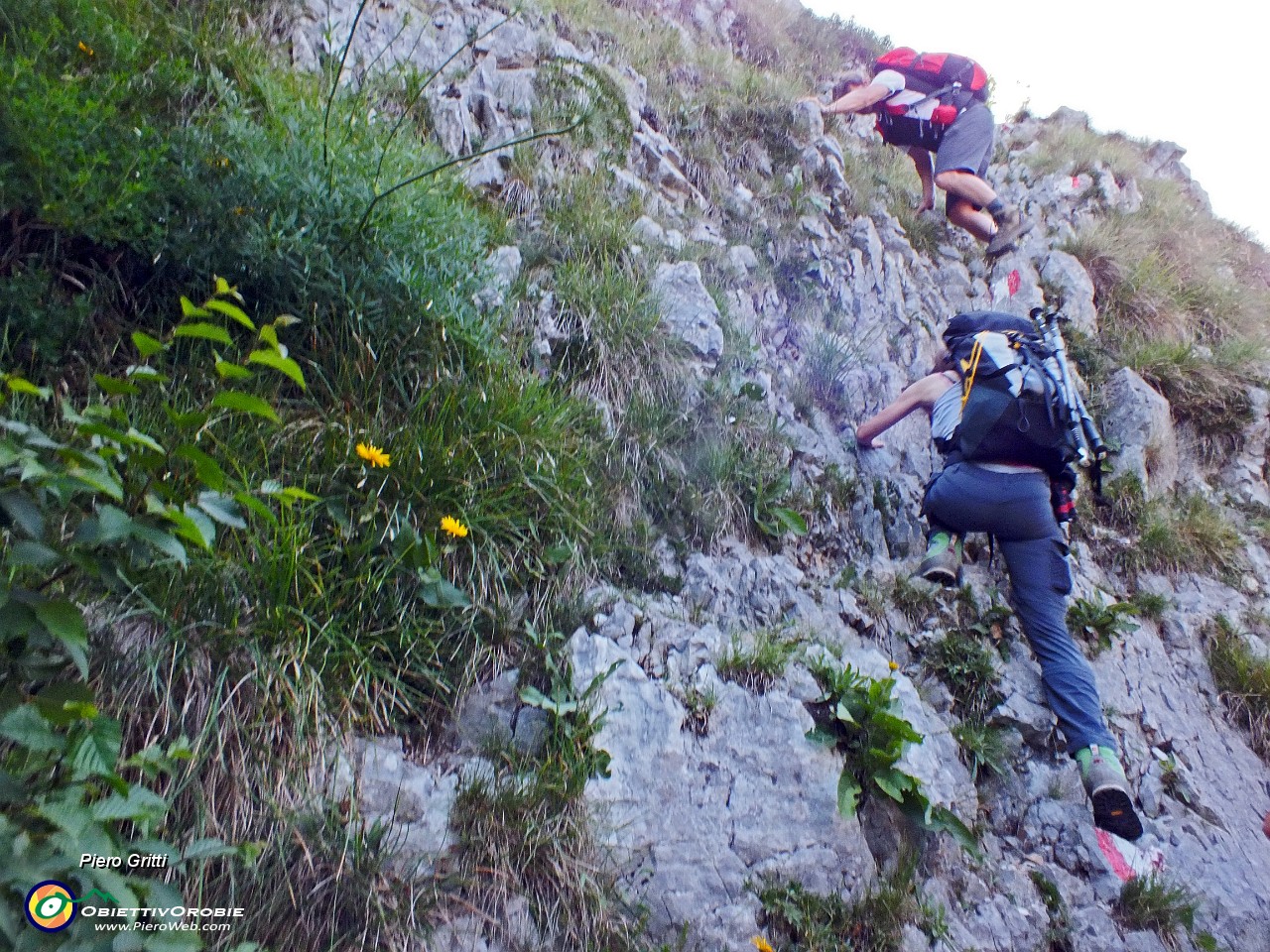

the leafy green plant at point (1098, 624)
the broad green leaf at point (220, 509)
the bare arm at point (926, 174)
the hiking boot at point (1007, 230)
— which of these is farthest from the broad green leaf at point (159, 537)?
the bare arm at point (926, 174)

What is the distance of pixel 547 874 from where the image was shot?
2760 millimetres

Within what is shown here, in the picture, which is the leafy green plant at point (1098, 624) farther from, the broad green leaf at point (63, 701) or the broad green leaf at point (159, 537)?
the broad green leaf at point (63, 701)

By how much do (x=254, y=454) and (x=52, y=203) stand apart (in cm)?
115

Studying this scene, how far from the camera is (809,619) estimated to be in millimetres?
4277

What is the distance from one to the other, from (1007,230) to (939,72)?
1810 mm

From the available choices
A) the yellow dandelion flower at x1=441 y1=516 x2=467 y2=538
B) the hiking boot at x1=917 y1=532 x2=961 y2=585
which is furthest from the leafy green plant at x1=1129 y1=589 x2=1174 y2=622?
the yellow dandelion flower at x1=441 y1=516 x2=467 y2=538

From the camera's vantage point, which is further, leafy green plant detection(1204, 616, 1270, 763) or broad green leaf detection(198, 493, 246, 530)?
leafy green plant detection(1204, 616, 1270, 763)

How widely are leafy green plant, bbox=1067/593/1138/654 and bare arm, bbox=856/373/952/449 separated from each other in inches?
66.1

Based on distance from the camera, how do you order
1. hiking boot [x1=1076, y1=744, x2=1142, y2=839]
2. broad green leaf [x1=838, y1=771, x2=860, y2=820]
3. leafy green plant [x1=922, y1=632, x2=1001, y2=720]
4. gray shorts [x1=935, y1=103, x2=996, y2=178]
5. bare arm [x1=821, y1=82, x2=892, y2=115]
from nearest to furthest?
1. broad green leaf [x1=838, y1=771, x2=860, y2=820]
2. hiking boot [x1=1076, y1=744, x2=1142, y2=839]
3. leafy green plant [x1=922, y1=632, x2=1001, y2=720]
4. gray shorts [x1=935, y1=103, x2=996, y2=178]
5. bare arm [x1=821, y1=82, x2=892, y2=115]

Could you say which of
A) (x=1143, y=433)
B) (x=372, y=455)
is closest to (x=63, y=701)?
(x=372, y=455)

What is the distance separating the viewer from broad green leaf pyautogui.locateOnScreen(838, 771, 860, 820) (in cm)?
330

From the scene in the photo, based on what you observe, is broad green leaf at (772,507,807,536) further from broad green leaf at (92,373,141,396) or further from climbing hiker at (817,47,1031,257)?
climbing hiker at (817,47,1031,257)

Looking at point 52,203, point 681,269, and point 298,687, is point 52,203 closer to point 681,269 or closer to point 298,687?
point 298,687

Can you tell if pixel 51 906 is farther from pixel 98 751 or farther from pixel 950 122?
pixel 950 122
